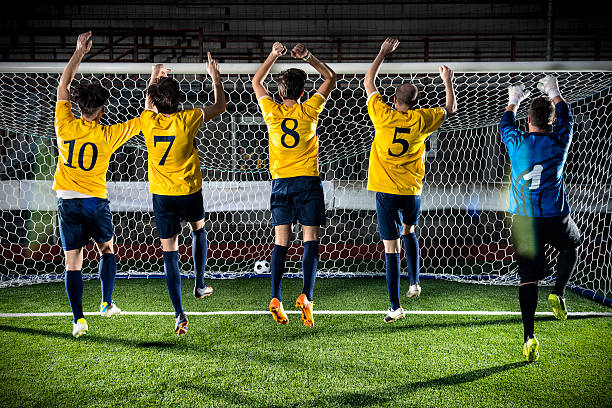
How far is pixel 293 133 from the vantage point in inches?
121

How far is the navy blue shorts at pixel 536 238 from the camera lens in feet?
9.70

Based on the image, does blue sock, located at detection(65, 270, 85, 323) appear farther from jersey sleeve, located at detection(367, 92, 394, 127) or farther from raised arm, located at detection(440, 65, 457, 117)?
raised arm, located at detection(440, 65, 457, 117)

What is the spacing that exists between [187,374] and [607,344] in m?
3.28

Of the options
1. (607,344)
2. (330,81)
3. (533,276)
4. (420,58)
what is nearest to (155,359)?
(330,81)

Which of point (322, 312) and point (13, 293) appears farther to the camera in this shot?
point (13, 293)

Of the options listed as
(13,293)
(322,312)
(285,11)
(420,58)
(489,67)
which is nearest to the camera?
(489,67)

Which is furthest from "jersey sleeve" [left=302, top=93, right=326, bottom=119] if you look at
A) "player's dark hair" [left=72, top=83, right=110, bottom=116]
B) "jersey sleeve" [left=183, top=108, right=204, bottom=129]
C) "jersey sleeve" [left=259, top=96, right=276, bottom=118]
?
"player's dark hair" [left=72, top=83, right=110, bottom=116]

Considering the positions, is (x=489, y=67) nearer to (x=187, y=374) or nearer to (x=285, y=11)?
(x=187, y=374)

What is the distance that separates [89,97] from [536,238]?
135 inches

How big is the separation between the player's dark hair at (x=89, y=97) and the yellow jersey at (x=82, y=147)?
0.08 meters

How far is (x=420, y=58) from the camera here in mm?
11477

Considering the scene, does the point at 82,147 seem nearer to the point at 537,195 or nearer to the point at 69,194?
the point at 69,194

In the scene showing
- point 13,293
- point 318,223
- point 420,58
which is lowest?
point 13,293

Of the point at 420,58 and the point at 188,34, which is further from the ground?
the point at 188,34
